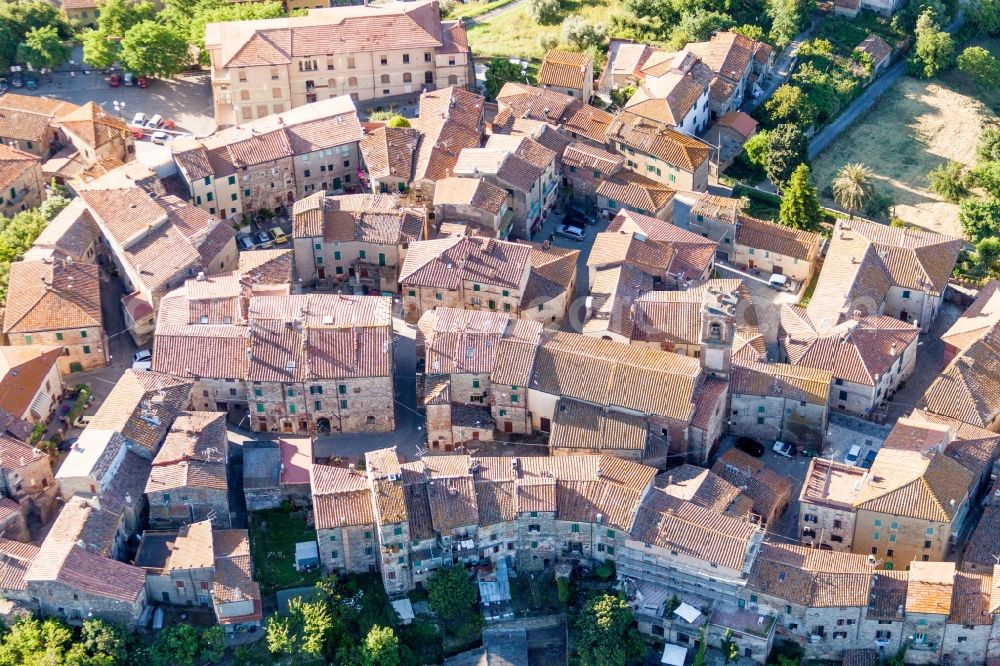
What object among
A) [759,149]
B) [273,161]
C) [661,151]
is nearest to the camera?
[273,161]

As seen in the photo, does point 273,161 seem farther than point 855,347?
Yes

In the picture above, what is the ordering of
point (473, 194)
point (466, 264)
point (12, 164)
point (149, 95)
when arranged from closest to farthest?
1. point (466, 264)
2. point (473, 194)
3. point (12, 164)
4. point (149, 95)

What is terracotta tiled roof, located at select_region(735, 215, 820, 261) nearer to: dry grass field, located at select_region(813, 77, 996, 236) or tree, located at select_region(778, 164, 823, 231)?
tree, located at select_region(778, 164, 823, 231)

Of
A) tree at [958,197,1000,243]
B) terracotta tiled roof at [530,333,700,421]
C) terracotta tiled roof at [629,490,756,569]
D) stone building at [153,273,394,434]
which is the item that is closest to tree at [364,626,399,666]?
terracotta tiled roof at [629,490,756,569]

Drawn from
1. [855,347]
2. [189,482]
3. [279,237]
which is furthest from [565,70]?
[189,482]

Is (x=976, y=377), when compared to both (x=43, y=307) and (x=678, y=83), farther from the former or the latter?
(x=43, y=307)

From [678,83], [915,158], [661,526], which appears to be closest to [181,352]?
[661,526]

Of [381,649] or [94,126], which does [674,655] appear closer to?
[381,649]

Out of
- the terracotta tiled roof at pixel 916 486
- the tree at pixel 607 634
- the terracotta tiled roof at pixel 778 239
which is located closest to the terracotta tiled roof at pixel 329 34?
the terracotta tiled roof at pixel 778 239
